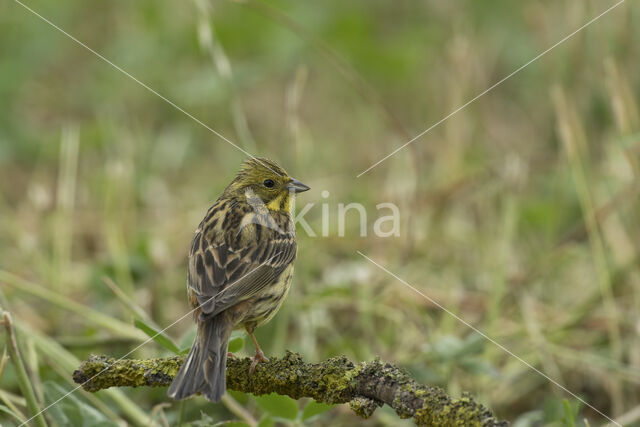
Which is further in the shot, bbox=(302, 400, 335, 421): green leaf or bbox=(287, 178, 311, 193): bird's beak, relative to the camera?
bbox=(287, 178, 311, 193): bird's beak

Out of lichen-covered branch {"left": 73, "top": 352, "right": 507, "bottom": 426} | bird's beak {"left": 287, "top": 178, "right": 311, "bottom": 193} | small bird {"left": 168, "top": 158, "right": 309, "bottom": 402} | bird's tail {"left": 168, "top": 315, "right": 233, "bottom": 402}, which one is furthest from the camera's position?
bird's beak {"left": 287, "top": 178, "right": 311, "bottom": 193}

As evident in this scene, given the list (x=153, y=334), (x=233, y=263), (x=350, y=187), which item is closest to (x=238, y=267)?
(x=233, y=263)

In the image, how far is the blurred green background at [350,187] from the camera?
3.48 m

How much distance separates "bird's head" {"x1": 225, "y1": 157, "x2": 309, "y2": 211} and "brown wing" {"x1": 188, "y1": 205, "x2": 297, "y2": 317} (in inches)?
10.7

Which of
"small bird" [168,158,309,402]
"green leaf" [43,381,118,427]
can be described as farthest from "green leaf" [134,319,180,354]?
"green leaf" [43,381,118,427]

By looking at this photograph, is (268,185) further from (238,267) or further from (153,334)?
(153,334)

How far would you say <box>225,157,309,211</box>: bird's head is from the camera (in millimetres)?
3301

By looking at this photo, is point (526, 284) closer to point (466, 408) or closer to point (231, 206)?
point (231, 206)

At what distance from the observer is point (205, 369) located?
2229 millimetres

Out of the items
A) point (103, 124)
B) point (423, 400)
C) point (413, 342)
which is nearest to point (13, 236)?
point (103, 124)

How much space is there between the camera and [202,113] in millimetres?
6539

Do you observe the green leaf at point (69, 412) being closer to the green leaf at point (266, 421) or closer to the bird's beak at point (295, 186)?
the green leaf at point (266, 421)

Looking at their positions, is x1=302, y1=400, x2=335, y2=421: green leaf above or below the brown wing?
below

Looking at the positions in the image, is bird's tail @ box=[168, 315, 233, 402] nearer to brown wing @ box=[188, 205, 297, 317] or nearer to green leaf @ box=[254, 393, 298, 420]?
brown wing @ box=[188, 205, 297, 317]
